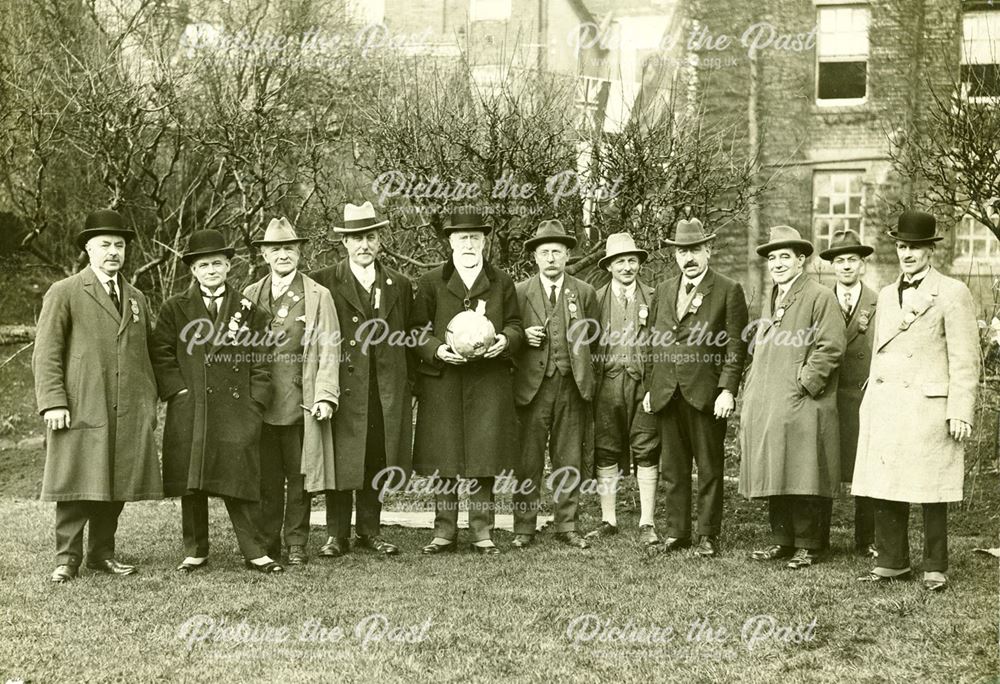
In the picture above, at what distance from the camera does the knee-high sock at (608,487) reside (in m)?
8.41

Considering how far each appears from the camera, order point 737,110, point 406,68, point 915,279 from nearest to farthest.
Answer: point 915,279 < point 406,68 < point 737,110

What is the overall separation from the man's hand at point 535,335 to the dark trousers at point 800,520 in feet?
6.67

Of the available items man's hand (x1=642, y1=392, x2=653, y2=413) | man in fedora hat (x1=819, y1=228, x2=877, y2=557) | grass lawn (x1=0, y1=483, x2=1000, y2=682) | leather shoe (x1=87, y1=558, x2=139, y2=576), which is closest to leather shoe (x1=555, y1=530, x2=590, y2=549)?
grass lawn (x1=0, y1=483, x2=1000, y2=682)

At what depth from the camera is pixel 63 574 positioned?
6.91 m

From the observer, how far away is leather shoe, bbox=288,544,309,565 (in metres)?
7.43

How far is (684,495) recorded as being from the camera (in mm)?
7941

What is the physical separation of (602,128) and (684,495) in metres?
5.02

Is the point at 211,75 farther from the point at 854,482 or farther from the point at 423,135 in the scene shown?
the point at 854,482

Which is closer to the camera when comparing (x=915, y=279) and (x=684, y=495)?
(x=915, y=279)

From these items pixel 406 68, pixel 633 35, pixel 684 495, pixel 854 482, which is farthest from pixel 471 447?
pixel 633 35

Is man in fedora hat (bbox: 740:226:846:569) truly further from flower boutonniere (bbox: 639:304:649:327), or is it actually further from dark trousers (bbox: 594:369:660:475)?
flower boutonniere (bbox: 639:304:649:327)

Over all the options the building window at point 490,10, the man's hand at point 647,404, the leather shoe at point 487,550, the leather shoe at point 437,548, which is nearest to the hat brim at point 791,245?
the man's hand at point 647,404

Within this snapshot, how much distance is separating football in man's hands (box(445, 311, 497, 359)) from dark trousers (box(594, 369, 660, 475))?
1.23 meters

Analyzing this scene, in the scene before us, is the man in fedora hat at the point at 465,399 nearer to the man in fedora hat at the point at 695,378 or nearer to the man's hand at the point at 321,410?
the man's hand at the point at 321,410
